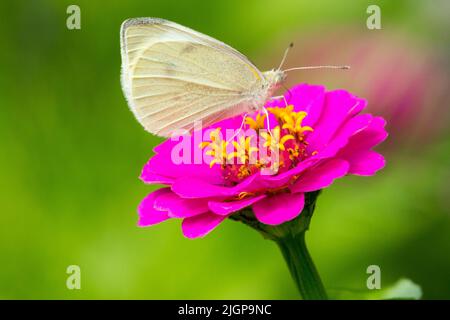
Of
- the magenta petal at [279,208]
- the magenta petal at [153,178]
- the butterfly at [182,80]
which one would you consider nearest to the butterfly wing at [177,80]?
the butterfly at [182,80]

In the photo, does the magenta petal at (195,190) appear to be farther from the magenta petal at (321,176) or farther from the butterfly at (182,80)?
the butterfly at (182,80)

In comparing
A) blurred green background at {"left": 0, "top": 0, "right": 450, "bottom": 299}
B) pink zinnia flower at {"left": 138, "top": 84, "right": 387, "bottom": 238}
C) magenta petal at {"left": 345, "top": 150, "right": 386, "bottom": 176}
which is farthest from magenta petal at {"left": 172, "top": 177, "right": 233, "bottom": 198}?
blurred green background at {"left": 0, "top": 0, "right": 450, "bottom": 299}

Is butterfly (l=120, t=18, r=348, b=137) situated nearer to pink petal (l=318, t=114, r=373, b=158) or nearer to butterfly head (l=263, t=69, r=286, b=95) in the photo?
butterfly head (l=263, t=69, r=286, b=95)

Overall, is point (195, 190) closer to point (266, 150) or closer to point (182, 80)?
point (266, 150)

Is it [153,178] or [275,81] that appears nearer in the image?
[153,178]

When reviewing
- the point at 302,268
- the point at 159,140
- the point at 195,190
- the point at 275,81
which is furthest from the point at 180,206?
the point at 159,140

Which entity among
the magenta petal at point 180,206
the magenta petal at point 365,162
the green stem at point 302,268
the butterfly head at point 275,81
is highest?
the butterfly head at point 275,81
